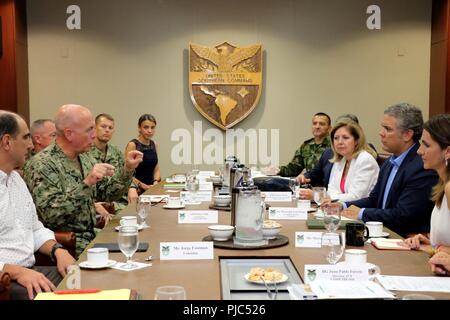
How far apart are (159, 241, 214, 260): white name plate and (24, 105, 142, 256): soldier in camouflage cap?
1073 mm

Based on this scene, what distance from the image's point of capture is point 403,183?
10.4 ft

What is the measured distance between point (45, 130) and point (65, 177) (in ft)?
5.78

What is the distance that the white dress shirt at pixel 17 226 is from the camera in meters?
2.55

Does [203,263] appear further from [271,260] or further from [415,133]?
[415,133]

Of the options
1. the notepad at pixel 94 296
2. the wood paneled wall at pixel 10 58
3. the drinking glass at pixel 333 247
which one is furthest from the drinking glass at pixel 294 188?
the wood paneled wall at pixel 10 58

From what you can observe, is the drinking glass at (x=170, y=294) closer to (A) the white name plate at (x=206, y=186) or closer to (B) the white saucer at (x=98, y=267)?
(B) the white saucer at (x=98, y=267)

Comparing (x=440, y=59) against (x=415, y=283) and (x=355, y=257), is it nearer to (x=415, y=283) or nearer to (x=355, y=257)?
(x=355, y=257)

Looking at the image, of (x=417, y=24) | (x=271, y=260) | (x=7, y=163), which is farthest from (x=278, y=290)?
(x=417, y=24)

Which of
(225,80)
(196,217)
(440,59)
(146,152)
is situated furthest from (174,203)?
(440,59)

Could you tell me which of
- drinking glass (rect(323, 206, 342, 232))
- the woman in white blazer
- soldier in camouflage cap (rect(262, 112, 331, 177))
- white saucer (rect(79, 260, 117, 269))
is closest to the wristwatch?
white saucer (rect(79, 260, 117, 269))

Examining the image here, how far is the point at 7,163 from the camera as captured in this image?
2.62m

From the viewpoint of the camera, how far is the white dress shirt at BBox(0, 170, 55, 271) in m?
2.55

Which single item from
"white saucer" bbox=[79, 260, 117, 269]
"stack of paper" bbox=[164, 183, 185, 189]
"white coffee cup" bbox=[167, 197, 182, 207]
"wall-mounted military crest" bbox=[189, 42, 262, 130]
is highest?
"wall-mounted military crest" bbox=[189, 42, 262, 130]

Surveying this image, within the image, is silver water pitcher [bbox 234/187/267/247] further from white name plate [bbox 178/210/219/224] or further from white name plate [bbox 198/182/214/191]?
white name plate [bbox 198/182/214/191]
